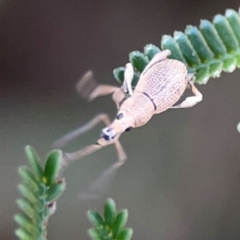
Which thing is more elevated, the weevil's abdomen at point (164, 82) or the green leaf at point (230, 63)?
the weevil's abdomen at point (164, 82)

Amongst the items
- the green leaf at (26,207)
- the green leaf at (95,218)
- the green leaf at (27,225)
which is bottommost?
the green leaf at (95,218)

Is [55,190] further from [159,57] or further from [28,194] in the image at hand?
[159,57]

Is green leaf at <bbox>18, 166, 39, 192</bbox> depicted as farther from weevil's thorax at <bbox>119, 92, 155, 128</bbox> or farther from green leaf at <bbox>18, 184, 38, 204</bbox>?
weevil's thorax at <bbox>119, 92, 155, 128</bbox>

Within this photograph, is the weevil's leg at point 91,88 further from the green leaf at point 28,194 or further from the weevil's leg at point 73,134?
the green leaf at point 28,194

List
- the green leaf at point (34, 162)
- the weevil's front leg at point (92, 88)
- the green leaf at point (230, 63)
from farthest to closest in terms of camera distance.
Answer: the weevil's front leg at point (92, 88)
the green leaf at point (230, 63)
the green leaf at point (34, 162)

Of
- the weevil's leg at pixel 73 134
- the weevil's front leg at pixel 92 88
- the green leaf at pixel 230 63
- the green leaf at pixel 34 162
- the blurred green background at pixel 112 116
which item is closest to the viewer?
the green leaf at pixel 34 162

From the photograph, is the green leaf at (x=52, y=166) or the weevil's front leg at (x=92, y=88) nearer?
the green leaf at (x=52, y=166)

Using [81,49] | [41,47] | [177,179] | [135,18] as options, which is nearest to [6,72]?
[41,47]

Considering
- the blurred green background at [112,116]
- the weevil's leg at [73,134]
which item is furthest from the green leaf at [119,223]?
the blurred green background at [112,116]

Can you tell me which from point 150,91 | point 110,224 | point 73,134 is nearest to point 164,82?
point 150,91
